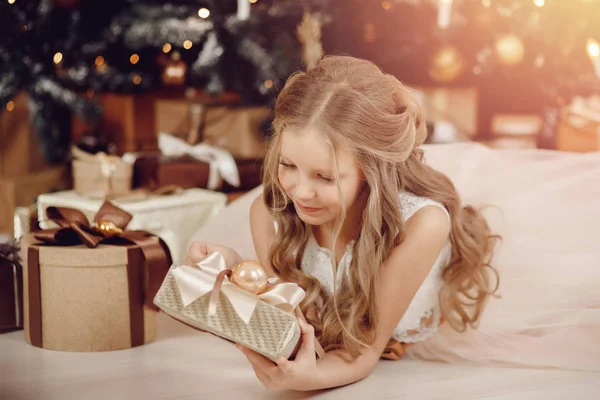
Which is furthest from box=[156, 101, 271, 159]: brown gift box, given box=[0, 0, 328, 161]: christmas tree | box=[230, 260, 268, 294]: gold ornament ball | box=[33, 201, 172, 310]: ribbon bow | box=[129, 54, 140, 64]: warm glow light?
box=[230, 260, 268, 294]: gold ornament ball

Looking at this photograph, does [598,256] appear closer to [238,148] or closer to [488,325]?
[488,325]

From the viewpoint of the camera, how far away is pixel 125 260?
1542mm

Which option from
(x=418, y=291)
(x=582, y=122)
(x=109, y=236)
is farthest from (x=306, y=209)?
(x=582, y=122)

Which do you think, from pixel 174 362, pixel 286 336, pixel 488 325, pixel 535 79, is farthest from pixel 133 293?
pixel 535 79

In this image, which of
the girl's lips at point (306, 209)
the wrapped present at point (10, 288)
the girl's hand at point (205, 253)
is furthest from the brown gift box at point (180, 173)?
the girl's lips at point (306, 209)

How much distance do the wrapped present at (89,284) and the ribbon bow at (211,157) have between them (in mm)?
736

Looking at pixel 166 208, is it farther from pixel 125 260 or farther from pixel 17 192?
pixel 17 192

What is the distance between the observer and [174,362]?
1.54 meters

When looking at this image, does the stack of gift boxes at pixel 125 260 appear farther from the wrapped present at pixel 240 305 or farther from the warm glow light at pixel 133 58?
the warm glow light at pixel 133 58

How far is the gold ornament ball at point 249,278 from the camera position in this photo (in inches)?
48.2

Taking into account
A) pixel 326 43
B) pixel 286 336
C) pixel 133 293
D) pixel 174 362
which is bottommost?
pixel 174 362

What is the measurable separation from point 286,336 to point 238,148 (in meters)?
1.75

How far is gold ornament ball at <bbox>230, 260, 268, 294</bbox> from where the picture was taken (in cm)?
122

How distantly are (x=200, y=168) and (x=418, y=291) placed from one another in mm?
956
